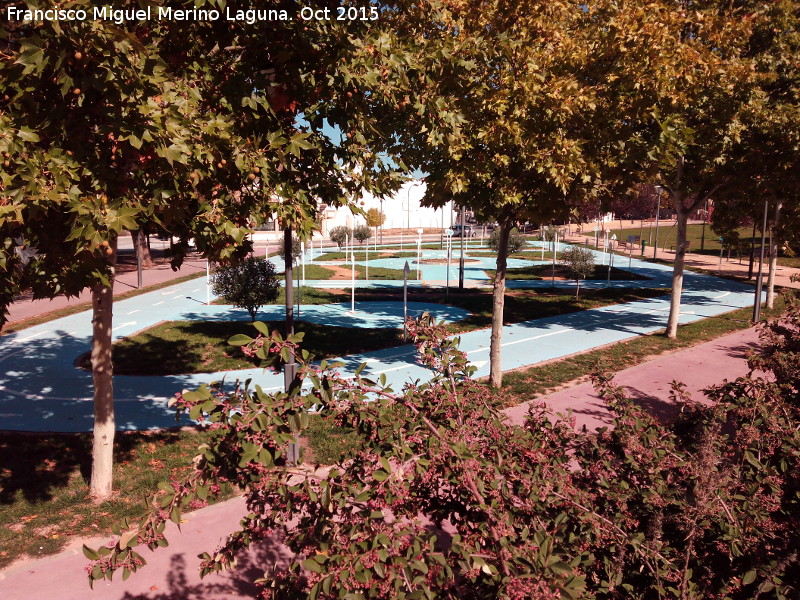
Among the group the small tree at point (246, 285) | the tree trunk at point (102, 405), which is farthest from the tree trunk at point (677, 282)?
the tree trunk at point (102, 405)

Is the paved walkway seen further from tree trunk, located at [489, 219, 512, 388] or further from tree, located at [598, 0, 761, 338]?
tree, located at [598, 0, 761, 338]

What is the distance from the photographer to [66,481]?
24.7 ft

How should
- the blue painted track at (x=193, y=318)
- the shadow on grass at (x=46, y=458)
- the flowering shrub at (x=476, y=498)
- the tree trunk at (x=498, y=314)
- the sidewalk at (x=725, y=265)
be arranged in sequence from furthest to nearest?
1. the sidewalk at (x=725, y=265)
2. the tree trunk at (x=498, y=314)
3. the blue painted track at (x=193, y=318)
4. the shadow on grass at (x=46, y=458)
5. the flowering shrub at (x=476, y=498)

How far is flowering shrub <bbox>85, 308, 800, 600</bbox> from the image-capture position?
2.32 meters

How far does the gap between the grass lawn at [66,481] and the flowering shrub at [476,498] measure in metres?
3.99

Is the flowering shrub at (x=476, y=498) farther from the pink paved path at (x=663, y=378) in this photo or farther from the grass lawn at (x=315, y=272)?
the grass lawn at (x=315, y=272)

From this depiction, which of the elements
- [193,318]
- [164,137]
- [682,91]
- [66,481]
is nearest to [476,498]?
[164,137]

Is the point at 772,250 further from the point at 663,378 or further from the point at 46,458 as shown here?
the point at 46,458

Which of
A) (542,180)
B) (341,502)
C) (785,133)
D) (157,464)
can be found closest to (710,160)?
(785,133)

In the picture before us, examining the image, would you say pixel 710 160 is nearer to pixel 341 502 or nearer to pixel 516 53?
pixel 516 53

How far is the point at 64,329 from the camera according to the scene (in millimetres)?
16766

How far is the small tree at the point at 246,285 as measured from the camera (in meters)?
15.1

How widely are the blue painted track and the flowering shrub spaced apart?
236 cm

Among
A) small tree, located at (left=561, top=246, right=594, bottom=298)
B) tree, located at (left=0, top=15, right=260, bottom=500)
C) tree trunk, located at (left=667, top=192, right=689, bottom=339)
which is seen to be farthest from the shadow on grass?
small tree, located at (left=561, top=246, right=594, bottom=298)
